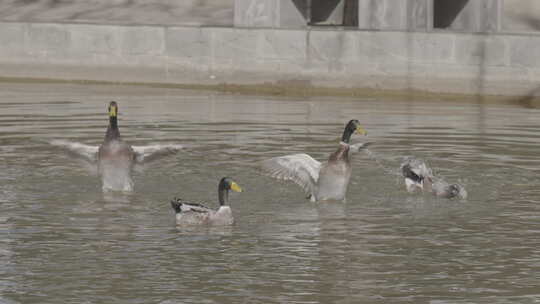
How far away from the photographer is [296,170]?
17.7m

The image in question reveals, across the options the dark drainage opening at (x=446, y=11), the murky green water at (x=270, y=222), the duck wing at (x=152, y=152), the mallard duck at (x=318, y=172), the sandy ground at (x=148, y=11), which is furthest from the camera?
the sandy ground at (x=148, y=11)

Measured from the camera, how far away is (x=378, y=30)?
106 feet

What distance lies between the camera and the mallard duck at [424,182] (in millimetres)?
17531

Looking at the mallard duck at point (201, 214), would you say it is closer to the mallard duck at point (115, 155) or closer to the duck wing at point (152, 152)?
the mallard duck at point (115, 155)

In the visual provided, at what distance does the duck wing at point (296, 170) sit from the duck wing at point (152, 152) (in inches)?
50.7

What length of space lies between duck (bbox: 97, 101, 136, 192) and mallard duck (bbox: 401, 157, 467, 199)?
137 inches

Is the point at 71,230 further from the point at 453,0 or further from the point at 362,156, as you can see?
the point at 453,0

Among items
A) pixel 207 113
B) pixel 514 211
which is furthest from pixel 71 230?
pixel 207 113

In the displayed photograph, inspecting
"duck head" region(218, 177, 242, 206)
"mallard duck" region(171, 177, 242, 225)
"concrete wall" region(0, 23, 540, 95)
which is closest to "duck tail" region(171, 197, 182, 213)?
"mallard duck" region(171, 177, 242, 225)

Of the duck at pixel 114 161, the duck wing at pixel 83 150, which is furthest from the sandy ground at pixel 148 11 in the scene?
the duck at pixel 114 161

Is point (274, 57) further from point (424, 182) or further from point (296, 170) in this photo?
point (296, 170)

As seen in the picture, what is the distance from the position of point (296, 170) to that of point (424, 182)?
5.34 feet

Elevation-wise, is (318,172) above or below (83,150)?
below

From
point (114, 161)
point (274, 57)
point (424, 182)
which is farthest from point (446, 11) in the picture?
point (114, 161)
